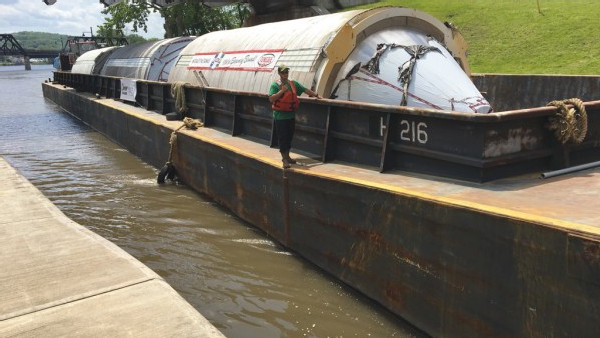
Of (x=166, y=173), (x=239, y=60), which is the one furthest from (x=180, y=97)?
(x=166, y=173)

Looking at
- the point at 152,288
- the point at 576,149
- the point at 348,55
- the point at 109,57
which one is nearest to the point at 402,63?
the point at 348,55

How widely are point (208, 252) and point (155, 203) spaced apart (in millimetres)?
3131

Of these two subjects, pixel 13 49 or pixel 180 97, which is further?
pixel 13 49

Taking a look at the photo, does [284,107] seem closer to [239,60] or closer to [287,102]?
[287,102]

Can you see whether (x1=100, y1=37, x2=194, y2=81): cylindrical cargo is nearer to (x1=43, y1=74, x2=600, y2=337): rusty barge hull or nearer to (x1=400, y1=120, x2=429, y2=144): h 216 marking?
(x1=43, y1=74, x2=600, y2=337): rusty barge hull

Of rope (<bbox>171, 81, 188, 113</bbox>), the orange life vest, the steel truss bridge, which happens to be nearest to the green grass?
rope (<bbox>171, 81, 188, 113</bbox>)

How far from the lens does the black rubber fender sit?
452 inches

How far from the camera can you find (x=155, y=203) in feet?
32.8

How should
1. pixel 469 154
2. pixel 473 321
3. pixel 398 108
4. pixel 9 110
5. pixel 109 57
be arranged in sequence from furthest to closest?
pixel 9 110 < pixel 109 57 < pixel 398 108 < pixel 469 154 < pixel 473 321

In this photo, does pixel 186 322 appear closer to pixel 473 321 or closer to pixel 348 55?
pixel 473 321

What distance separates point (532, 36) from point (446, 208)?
21312 millimetres

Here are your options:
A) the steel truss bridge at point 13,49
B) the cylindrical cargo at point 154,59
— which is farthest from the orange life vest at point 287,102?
the steel truss bridge at point 13,49

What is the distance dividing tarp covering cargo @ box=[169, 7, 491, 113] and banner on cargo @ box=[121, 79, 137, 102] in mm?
7845

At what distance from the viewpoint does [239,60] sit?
1184 centimetres
